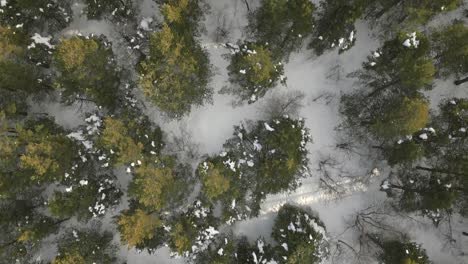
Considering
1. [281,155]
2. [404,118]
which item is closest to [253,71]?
[281,155]

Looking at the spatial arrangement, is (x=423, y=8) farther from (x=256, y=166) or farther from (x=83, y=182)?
(x=83, y=182)

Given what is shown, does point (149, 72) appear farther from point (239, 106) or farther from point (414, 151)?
point (414, 151)

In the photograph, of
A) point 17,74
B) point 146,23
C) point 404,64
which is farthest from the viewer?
point 146,23

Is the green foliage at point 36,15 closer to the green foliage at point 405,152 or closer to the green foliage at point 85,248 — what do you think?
the green foliage at point 85,248

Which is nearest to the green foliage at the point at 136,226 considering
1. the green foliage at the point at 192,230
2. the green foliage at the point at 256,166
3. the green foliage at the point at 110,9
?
the green foliage at the point at 192,230

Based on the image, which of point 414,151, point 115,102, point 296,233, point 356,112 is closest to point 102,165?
point 115,102

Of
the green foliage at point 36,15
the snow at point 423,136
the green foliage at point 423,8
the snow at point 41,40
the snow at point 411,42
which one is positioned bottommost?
the snow at point 423,136

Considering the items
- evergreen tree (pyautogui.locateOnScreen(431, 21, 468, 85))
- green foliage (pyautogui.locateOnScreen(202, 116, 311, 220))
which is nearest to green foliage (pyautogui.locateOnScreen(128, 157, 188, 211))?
green foliage (pyautogui.locateOnScreen(202, 116, 311, 220))
